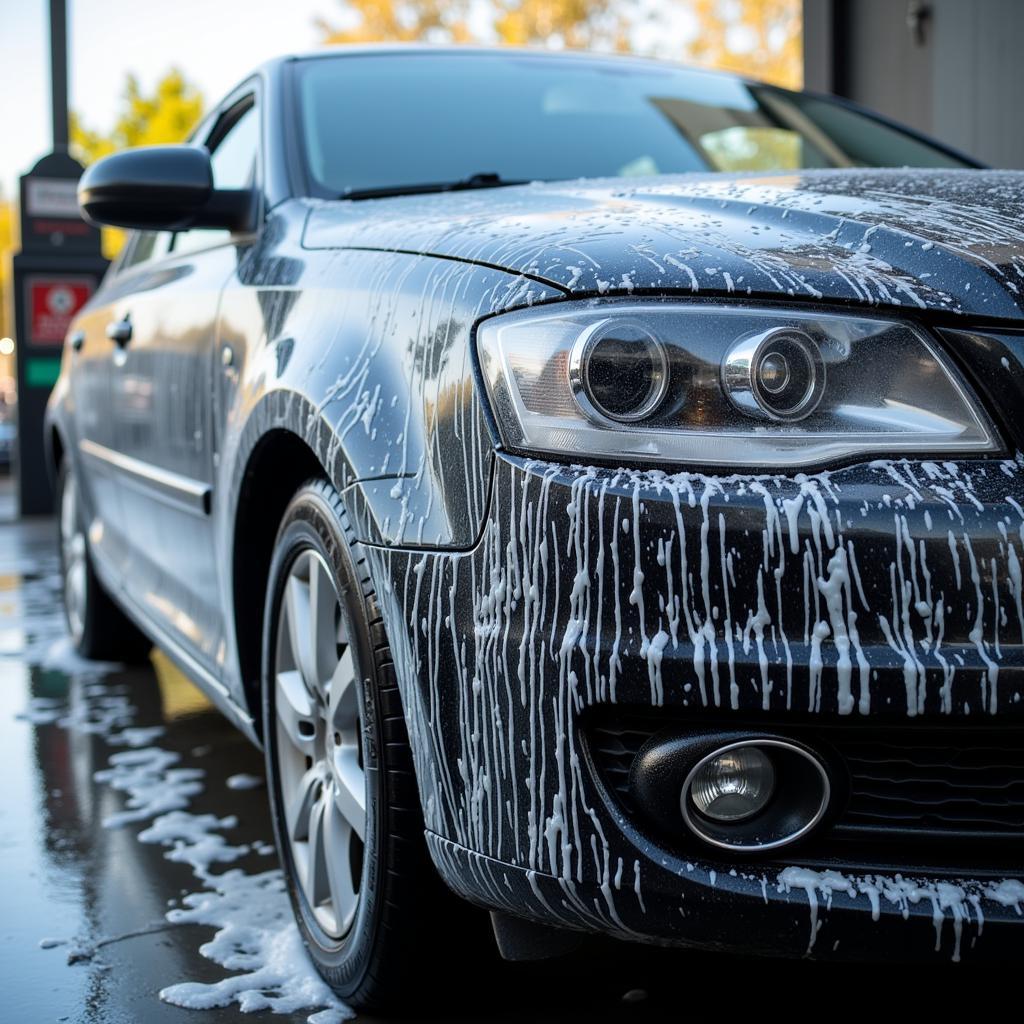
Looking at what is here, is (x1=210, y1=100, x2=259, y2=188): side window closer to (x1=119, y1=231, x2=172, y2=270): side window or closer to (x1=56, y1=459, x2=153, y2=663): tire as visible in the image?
(x1=119, y1=231, x2=172, y2=270): side window

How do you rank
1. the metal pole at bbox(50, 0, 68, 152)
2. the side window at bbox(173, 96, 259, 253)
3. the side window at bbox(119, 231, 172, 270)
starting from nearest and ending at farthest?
the side window at bbox(173, 96, 259, 253) → the side window at bbox(119, 231, 172, 270) → the metal pole at bbox(50, 0, 68, 152)

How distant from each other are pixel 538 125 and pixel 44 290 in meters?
8.34

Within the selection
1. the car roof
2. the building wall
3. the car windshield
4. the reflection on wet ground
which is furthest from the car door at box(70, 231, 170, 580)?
the building wall

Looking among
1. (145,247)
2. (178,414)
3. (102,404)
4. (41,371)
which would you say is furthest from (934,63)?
(41,371)

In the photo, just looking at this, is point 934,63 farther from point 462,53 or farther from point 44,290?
point 44,290

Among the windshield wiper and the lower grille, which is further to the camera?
the windshield wiper

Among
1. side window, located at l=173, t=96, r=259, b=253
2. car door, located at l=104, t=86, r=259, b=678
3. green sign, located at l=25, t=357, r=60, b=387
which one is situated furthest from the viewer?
green sign, located at l=25, t=357, r=60, b=387

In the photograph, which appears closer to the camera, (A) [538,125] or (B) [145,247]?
(A) [538,125]

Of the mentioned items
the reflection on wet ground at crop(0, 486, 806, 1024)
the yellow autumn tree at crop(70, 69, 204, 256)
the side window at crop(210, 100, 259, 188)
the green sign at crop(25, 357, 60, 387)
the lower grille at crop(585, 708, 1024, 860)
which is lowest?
the reflection on wet ground at crop(0, 486, 806, 1024)

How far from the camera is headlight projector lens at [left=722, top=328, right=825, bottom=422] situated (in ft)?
5.08

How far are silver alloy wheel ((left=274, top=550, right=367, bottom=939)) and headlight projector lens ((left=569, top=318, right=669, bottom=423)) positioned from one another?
0.55 meters

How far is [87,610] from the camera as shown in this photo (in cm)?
464

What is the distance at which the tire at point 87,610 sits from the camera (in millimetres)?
4578

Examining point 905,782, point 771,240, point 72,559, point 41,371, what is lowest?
point 72,559
